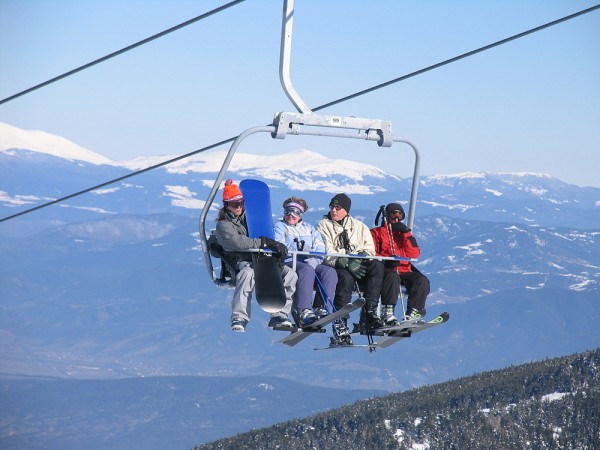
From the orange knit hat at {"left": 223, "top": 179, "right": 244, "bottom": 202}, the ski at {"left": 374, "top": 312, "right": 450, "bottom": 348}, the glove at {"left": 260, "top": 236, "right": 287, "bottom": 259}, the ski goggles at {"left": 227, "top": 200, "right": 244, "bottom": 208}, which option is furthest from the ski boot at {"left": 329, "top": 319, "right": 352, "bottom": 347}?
the orange knit hat at {"left": 223, "top": 179, "right": 244, "bottom": 202}

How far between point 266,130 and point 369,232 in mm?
3294

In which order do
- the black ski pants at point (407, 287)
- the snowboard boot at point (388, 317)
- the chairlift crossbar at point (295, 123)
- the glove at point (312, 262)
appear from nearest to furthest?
the chairlift crossbar at point (295, 123) → the glove at point (312, 262) → the snowboard boot at point (388, 317) → the black ski pants at point (407, 287)

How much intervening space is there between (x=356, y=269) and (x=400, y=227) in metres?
0.94

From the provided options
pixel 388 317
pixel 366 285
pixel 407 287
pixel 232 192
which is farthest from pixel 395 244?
pixel 232 192

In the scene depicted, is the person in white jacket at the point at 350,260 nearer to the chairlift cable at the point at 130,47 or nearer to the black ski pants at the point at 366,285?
the black ski pants at the point at 366,285

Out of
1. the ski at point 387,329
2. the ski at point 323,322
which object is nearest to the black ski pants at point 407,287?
the ski at point 387,329

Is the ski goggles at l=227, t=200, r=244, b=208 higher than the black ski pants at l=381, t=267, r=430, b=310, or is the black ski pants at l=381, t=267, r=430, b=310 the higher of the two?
the ski goggles at l=227, t=200, r=244, b=208

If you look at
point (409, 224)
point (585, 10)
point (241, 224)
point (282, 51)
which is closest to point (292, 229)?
point (241, 224)

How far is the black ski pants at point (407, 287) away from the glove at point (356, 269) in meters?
0.46

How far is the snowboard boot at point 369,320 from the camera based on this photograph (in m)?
17.3

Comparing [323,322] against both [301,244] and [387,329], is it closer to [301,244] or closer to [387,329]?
[301,244]

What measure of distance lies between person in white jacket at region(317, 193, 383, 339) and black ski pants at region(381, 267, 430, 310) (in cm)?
19

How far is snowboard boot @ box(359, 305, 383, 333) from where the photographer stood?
1731 cm

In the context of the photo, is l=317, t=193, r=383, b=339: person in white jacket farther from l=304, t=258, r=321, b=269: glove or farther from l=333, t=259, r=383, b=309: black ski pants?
l=304, t=258, r=321, b=269: glove
